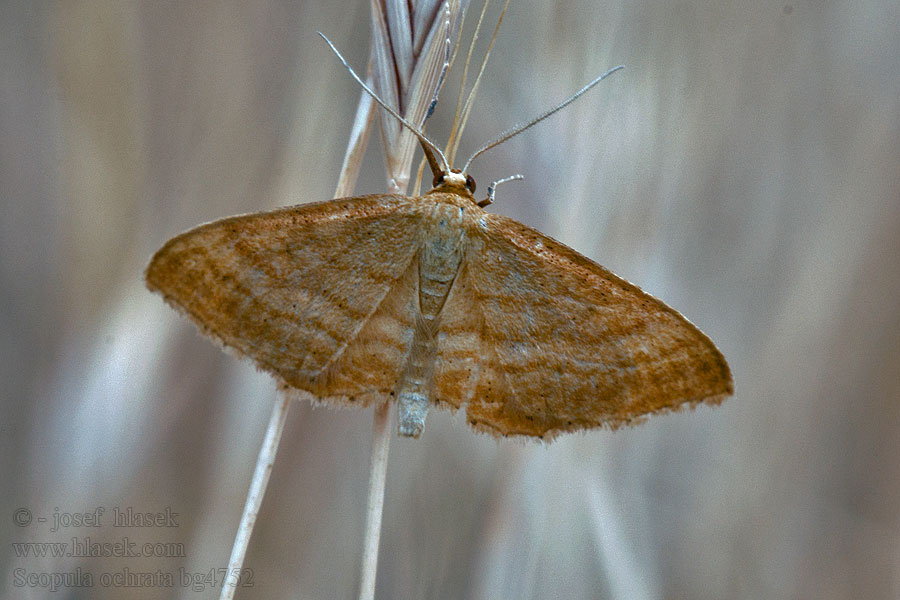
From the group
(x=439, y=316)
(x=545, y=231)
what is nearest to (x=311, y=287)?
(x=439, y=316)

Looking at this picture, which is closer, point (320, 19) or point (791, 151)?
point (320, 19)

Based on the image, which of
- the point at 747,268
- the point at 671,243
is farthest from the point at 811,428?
the point at 671,243

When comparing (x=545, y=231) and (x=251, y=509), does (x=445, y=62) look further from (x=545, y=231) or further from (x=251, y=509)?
(x=251, y=509)

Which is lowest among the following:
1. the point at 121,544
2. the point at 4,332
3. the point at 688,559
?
the point at 121,544

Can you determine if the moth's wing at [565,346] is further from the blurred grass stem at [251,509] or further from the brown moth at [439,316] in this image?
the blurred grass stem at [251,509]

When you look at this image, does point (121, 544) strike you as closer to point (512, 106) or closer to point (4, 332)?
point (4, 332)

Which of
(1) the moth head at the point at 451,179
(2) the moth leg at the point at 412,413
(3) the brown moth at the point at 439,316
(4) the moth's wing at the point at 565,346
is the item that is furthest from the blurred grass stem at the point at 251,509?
(1) the moth head at the point at 451,179

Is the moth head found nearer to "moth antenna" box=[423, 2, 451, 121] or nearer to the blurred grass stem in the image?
"moth antenna" box=[423, 2, 451, 121]

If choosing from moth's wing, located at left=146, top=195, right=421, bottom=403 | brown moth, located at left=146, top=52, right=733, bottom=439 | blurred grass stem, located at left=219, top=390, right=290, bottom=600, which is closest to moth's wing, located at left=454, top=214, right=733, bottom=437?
brown moth, located at left=146, top=52, right=733, bottom=439
